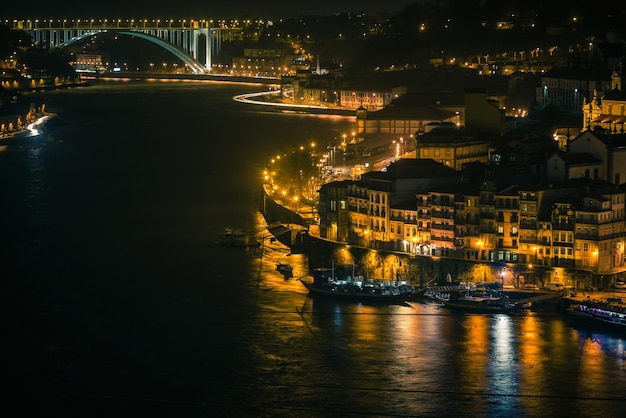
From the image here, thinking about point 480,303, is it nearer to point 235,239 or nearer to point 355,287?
point 355,287

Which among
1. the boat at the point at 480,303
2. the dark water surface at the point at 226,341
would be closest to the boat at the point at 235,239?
the dark water surface at the point at 226,341

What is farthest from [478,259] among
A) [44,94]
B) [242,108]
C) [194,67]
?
[194,67]

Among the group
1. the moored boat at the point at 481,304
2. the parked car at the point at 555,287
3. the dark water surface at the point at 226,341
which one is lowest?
the dark water surface at the point at 226,341

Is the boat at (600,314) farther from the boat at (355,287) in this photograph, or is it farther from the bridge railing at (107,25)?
the bridge railing at (107,25)

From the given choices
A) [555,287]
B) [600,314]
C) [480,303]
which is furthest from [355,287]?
[600,314]

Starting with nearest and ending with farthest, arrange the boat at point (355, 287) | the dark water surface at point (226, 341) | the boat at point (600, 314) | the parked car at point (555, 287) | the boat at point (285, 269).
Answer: the dark water surface at point (226, 341), the boat at point (600, 314), the parked car at point (555, 287), the boat at point (355, 287), the boat at point (285, 269)

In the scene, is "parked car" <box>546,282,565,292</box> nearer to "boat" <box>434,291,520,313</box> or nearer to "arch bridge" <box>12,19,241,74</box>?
"boat" <box>434,291,520,313</box>
